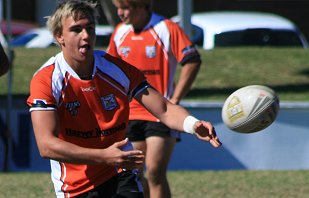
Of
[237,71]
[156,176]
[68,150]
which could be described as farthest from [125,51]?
[237,71]

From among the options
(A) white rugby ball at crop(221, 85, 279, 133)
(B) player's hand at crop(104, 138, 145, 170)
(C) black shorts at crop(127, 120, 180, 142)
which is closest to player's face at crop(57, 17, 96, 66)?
(B) player's hand at crop(104, 138, 145, 170)

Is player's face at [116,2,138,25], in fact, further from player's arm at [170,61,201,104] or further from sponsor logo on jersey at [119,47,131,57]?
player's arm at [170,61,201,104]

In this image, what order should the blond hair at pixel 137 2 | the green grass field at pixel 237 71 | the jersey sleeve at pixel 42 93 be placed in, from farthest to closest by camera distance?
the green grass field at pixel 237 71 < the blond hair at pixel 137 2 < the jersey sleeve at pixel 42 93

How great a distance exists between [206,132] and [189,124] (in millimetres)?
132

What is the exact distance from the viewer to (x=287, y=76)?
15461mm

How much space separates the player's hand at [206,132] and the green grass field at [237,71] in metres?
8.48

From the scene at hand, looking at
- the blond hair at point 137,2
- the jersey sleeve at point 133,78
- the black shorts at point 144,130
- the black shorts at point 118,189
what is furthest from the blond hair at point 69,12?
the black shorts at point 144,130

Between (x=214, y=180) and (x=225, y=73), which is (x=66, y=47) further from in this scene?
(x=225, y=73)

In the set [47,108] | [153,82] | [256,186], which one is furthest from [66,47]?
[256,186]

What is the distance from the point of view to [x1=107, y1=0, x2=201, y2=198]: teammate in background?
25.3 feet

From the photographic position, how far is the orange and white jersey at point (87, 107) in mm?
5266

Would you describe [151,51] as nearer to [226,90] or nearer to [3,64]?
[3,64]

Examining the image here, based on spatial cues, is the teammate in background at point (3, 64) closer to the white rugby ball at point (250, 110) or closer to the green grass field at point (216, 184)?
the white rugby ball at point (250, 110)

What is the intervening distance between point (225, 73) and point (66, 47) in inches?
408
